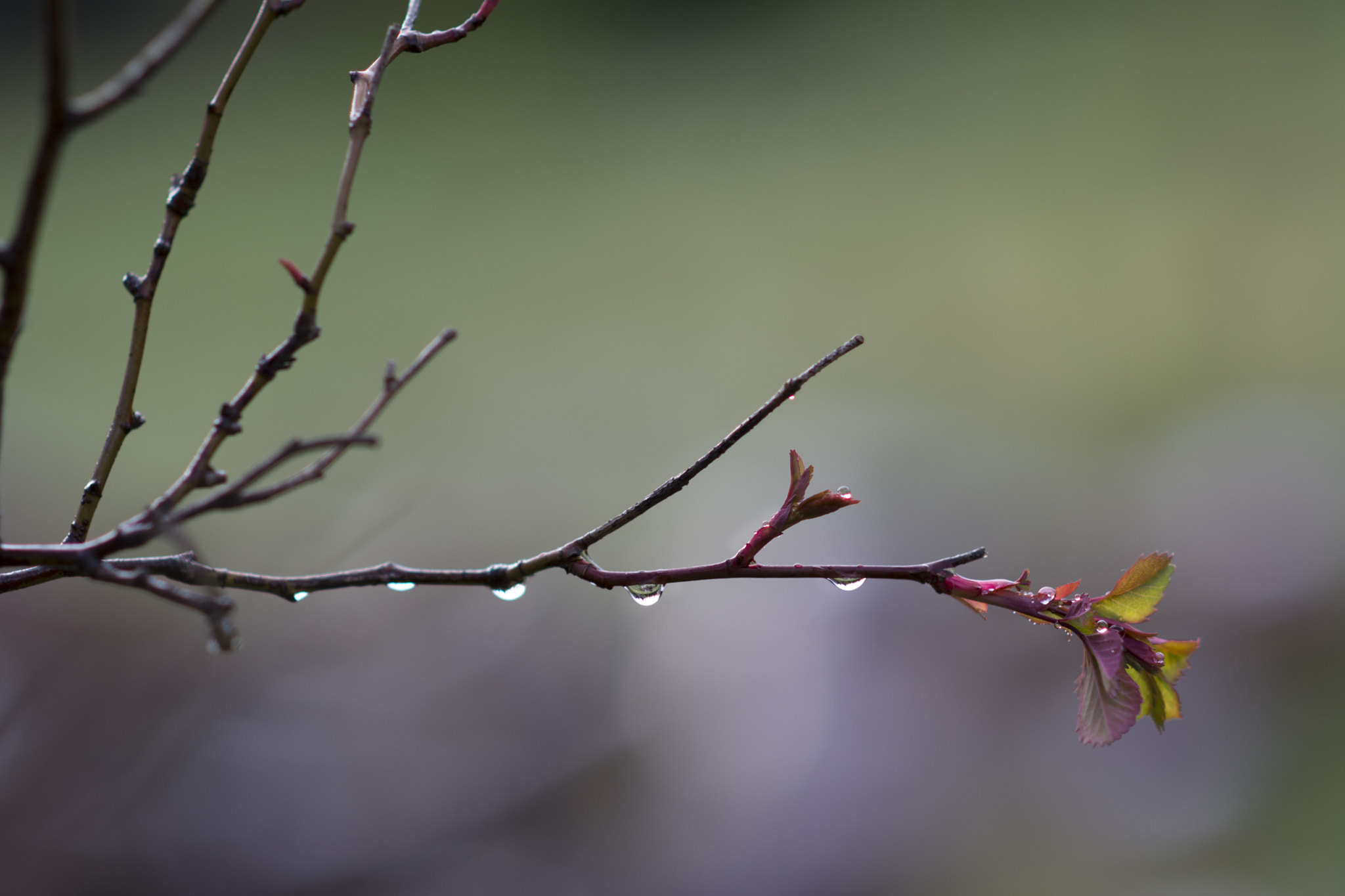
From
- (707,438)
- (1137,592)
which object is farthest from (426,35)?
(707,438)

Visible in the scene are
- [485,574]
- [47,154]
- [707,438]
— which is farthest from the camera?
[707,438]

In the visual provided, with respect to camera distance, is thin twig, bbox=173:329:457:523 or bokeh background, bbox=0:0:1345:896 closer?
thin twig, bbox=173:329:457:523

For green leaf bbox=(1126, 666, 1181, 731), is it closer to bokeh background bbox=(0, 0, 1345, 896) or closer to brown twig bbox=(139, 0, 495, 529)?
brown twig bbox=(139, 0, 495, 529)

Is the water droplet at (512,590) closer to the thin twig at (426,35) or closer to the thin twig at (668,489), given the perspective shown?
the thin twig at (668,489)

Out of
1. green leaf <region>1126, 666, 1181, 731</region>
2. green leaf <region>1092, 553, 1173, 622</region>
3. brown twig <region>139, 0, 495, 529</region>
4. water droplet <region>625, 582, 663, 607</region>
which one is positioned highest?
brown twig <region>139, 0, 495, 529</region>

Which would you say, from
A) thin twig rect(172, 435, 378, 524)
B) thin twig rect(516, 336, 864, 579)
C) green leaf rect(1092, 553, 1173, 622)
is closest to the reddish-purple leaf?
green leaf rect(1092, 553, 1173, 622)

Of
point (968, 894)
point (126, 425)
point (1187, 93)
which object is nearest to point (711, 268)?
point (1187, 93)

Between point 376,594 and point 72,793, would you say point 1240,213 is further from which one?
point 72,793

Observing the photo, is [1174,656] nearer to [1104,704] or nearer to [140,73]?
[1104,704]
